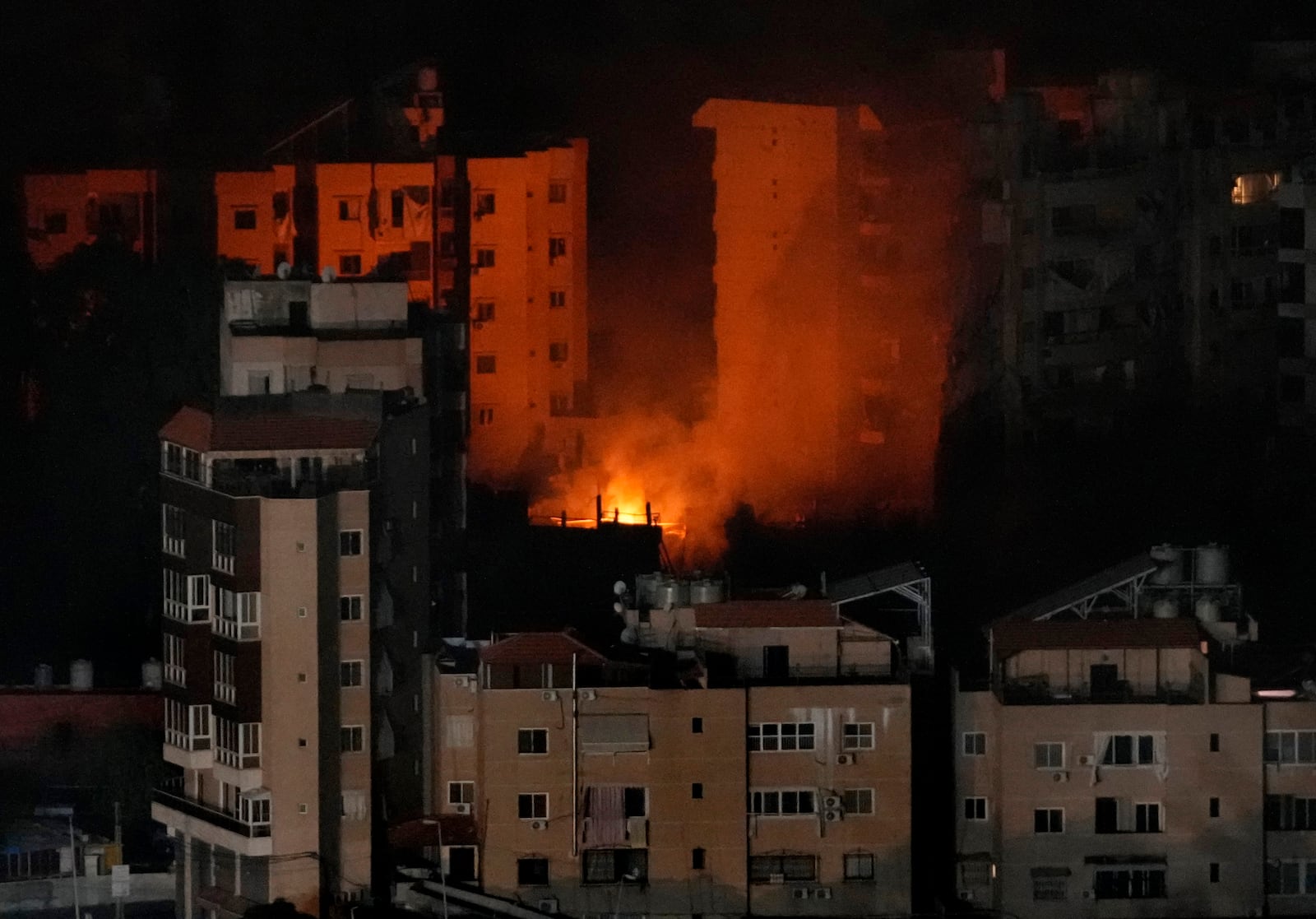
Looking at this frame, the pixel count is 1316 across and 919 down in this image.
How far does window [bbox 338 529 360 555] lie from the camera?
15305mm

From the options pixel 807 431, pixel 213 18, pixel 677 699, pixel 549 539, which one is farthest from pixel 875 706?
pixel 213 18

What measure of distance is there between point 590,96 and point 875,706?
554 cm

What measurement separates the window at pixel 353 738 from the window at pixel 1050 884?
233cm

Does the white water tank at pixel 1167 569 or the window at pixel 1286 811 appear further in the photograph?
the white water tank at pixel 1167 569

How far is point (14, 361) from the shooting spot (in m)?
20.1

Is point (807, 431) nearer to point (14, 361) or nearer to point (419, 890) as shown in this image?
point (14, 361)

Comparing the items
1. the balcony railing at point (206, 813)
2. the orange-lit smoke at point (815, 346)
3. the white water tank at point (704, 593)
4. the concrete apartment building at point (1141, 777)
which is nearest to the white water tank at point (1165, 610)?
the concrete apartment building at point (1141, 777)

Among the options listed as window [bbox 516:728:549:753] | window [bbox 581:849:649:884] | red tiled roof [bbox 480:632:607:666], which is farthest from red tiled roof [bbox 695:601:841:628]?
window [bbox 581:849:649:884]

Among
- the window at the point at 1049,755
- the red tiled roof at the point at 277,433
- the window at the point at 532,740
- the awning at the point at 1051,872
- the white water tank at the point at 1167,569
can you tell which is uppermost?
the red tiled roof at the point at 277,433

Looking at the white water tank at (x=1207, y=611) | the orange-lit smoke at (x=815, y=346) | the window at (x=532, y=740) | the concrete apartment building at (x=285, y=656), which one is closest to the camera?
the concrete apartment building at (x=285, y=656)

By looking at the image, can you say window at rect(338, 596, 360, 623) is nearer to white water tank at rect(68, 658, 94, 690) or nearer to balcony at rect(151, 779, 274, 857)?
balcony at rect(151, 779, 274, 857)

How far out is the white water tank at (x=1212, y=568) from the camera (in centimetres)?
1639

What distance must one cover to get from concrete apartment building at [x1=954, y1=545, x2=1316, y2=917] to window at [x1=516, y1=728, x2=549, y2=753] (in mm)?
1543

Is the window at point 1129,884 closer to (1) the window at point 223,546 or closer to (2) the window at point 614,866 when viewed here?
(2) the window at point 614,866
